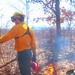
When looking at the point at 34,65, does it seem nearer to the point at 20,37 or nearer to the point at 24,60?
the point at 24,60

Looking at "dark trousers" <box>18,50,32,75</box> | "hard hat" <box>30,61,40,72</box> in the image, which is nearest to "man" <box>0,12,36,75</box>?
"dark trousers" <box>18,50,32,75</box>

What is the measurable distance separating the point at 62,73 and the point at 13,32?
3.16 metres

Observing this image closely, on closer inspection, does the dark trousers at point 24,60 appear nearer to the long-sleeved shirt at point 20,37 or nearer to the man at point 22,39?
the man at point 22,39

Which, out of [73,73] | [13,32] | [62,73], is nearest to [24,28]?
[13,32]

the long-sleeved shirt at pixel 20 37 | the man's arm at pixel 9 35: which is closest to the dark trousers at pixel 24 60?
the long-sleeved shirt at pixel 20 37

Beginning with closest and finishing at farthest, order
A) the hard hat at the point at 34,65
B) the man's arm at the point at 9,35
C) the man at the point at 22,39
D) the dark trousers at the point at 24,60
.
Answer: the man's arm at the point at 9,35 → the man at the point at 22,39 → the dark trousers at the point at 24,60 → the hard hat at the point at 34,65

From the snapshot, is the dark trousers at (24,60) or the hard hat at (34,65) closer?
the dark trousers at (24,60)

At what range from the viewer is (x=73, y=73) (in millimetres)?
4566

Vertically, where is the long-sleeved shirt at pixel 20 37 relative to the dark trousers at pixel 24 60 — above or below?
above

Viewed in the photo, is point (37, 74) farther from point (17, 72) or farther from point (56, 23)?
point (56, 23)

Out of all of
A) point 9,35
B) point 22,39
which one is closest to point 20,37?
point 22,39

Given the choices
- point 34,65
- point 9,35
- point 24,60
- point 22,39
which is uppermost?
point 9,35

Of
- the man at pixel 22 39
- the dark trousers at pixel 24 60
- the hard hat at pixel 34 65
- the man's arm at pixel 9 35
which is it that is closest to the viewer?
the man's arm at pixel 9 35

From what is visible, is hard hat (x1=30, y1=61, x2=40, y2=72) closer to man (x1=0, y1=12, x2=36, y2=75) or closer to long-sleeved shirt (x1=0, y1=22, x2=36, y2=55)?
man (x1=0, y1=12, x2=36, y2=75)
